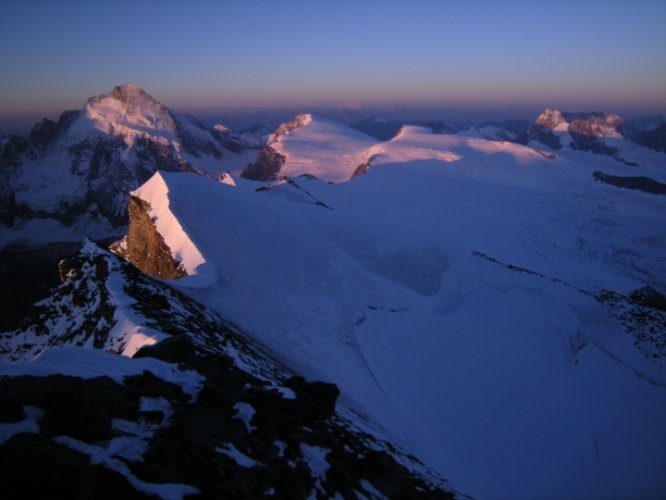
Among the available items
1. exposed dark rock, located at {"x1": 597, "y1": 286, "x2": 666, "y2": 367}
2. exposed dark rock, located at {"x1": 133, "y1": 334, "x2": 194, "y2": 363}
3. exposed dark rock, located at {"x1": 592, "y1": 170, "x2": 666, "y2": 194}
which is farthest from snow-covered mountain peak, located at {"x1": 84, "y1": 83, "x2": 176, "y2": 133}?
exposed dark rock, located at {"x1": 133, "y1": 334, "x2": 194, "y2": 363}

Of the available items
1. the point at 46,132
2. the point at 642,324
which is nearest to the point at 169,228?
the point at 642,324

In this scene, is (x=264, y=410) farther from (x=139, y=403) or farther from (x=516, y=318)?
(x=516, y=318)

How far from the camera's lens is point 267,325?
1820 cm

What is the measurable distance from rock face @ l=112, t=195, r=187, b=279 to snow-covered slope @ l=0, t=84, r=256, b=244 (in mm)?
145890

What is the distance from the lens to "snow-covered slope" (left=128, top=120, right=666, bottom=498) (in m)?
16.2

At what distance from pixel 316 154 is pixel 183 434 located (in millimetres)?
111377

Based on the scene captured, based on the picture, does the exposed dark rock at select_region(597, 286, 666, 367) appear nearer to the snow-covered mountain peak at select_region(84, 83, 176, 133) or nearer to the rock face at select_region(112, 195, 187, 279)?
the rock face at select_region(112, 195, 187, 279)

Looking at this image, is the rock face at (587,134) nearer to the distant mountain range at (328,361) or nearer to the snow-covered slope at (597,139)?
the snow-covered slope at (597,139)

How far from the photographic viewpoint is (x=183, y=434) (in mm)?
6898

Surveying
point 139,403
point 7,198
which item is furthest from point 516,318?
point 7,198

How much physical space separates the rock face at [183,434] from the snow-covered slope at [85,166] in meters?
168

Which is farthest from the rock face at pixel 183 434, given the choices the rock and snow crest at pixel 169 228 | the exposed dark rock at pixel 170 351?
the rock and snow crest at pixel 169 228

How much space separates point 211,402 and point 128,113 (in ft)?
703

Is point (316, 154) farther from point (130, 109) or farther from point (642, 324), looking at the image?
point (130, 109)
